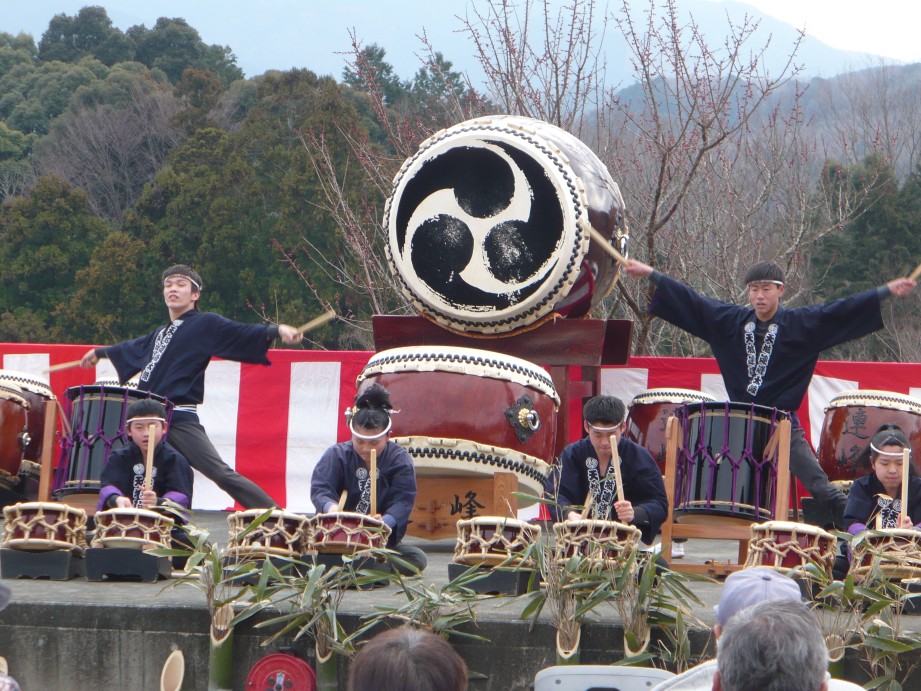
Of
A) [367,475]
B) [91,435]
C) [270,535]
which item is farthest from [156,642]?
[91,435]

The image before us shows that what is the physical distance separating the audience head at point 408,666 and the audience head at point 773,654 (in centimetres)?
41

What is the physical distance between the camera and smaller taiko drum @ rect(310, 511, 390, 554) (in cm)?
433

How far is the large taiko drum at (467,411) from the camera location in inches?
225

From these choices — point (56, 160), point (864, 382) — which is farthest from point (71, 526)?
point (56, 160)

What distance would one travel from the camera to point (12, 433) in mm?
6340

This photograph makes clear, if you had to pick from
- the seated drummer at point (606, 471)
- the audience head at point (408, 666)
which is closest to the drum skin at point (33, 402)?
the seated drummer at point (606, 471)

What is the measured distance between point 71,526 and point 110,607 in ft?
2.35

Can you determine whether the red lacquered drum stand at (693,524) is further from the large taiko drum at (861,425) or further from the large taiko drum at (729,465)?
the large taiko drum at (861,425)

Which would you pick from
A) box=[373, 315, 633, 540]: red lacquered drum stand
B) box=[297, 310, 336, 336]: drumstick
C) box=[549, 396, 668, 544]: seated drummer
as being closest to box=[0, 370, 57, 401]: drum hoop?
box=[297, 310, 336, 336]: drumstick

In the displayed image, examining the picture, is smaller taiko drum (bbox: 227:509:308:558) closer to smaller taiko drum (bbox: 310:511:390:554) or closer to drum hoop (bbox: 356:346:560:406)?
smaller taiko drum (bbox: 310:511:390:554)

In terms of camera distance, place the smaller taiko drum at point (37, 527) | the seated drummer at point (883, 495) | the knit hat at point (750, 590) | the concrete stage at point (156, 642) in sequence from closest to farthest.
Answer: the knit hat at point (750, 590) < the concrete stage at point (156, 642) < the smaller taiko drum at point (37, 527) < the seated drummer at point (883, 495)

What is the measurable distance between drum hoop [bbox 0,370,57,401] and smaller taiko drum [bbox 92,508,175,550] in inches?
84.9

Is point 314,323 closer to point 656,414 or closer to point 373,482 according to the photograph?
point 373,482

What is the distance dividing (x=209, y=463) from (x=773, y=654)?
408 cm
